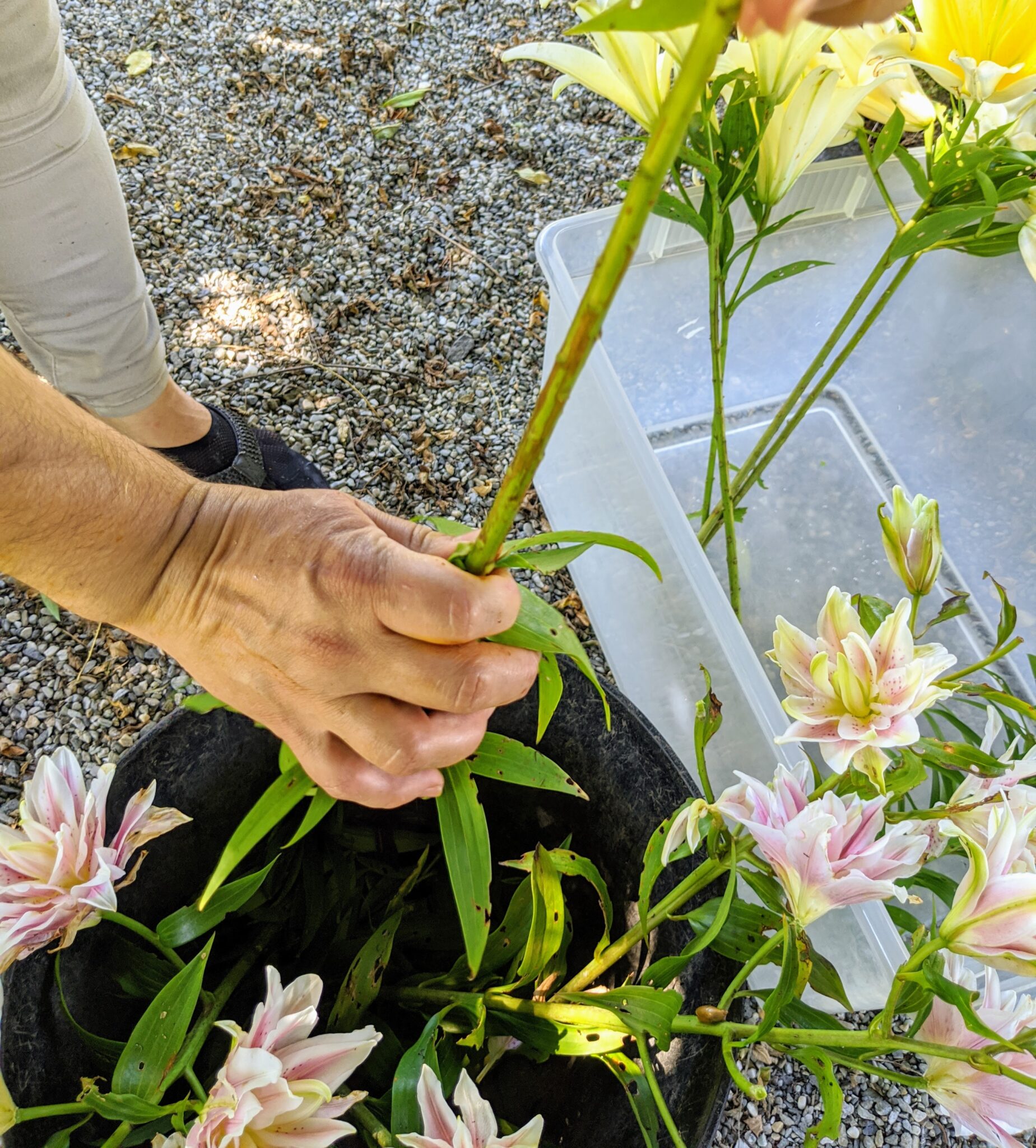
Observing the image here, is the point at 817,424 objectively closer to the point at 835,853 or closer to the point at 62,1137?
the point at 835,853

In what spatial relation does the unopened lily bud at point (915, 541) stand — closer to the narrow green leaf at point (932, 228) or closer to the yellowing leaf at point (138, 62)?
the narrow green leaf at point (932, 228)

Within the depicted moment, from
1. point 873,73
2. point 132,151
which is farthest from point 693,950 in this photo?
point 132,151

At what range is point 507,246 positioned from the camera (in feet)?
4.75

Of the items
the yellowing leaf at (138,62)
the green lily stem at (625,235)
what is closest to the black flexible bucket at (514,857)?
the green lily stem at (625,235)

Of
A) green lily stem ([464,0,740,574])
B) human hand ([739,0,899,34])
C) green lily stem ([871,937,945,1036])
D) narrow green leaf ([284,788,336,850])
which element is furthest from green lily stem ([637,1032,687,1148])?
human hand ([739,0,899,34])

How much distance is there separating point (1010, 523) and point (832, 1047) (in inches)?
39.4

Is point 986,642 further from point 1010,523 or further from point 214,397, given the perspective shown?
point 214,397

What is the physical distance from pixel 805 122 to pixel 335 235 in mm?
1013

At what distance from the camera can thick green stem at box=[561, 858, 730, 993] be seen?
519mm

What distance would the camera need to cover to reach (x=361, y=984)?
0.59m

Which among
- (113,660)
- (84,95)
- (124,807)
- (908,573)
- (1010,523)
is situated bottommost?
(113,660)

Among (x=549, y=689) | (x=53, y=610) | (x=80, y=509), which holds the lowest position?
(x=53, y=610)

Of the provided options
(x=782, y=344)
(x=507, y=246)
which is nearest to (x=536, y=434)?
(x=782, y=344)

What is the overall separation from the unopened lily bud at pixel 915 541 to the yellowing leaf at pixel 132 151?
141cm
